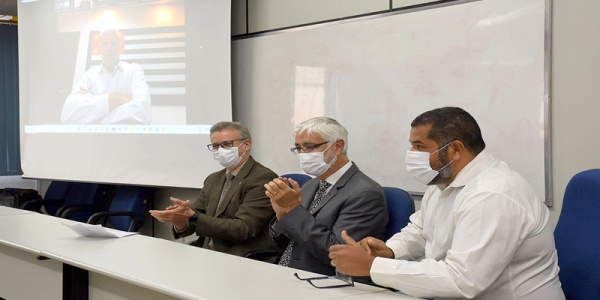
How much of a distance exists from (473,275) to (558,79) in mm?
1330

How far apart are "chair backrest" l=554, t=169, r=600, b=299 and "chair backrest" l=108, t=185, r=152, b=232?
3009mm

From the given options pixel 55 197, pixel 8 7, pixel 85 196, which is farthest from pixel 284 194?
pixel 8 7

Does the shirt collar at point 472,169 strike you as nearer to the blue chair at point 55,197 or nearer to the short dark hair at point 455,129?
the short dark hair at point 455,129

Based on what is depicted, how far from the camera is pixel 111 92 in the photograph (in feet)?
15.4

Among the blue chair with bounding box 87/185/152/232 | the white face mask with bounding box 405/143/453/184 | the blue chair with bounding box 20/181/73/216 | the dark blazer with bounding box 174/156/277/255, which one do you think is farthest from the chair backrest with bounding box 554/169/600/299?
the blue chair with bounding box 20/181/73/216

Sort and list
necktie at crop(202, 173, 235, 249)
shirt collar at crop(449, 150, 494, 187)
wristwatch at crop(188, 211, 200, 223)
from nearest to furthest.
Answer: shirt collar at crop(449, 150, 494, 187)
wristwatch at crop(188, 211, 200, 223)
necktie at crop(202, 173, 235, 249)

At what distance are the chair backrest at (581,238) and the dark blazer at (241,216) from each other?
1477 mm

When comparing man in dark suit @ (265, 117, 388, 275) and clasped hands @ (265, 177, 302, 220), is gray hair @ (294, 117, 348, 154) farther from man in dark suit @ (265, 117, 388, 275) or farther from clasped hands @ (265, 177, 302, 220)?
clasped hands @ (265, 177, 302, 220)

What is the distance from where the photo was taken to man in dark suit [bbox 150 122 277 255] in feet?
10.1

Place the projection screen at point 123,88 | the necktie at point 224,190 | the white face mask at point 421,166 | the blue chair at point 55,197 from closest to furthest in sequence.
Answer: the white face mask at point 421,166 < the necktie at point 224,190 < the projection screen at point 123,88 < the blue chair at point 55,197

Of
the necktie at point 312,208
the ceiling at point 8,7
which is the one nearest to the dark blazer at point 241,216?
the necktie at point 312,208

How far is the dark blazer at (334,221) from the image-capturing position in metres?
2.53

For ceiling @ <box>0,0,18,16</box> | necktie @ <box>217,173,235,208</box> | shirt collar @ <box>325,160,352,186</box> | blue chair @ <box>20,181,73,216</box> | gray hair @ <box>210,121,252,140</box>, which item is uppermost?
ceiling @ <box>0,0,18,16</box>

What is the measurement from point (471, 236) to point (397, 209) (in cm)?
88
